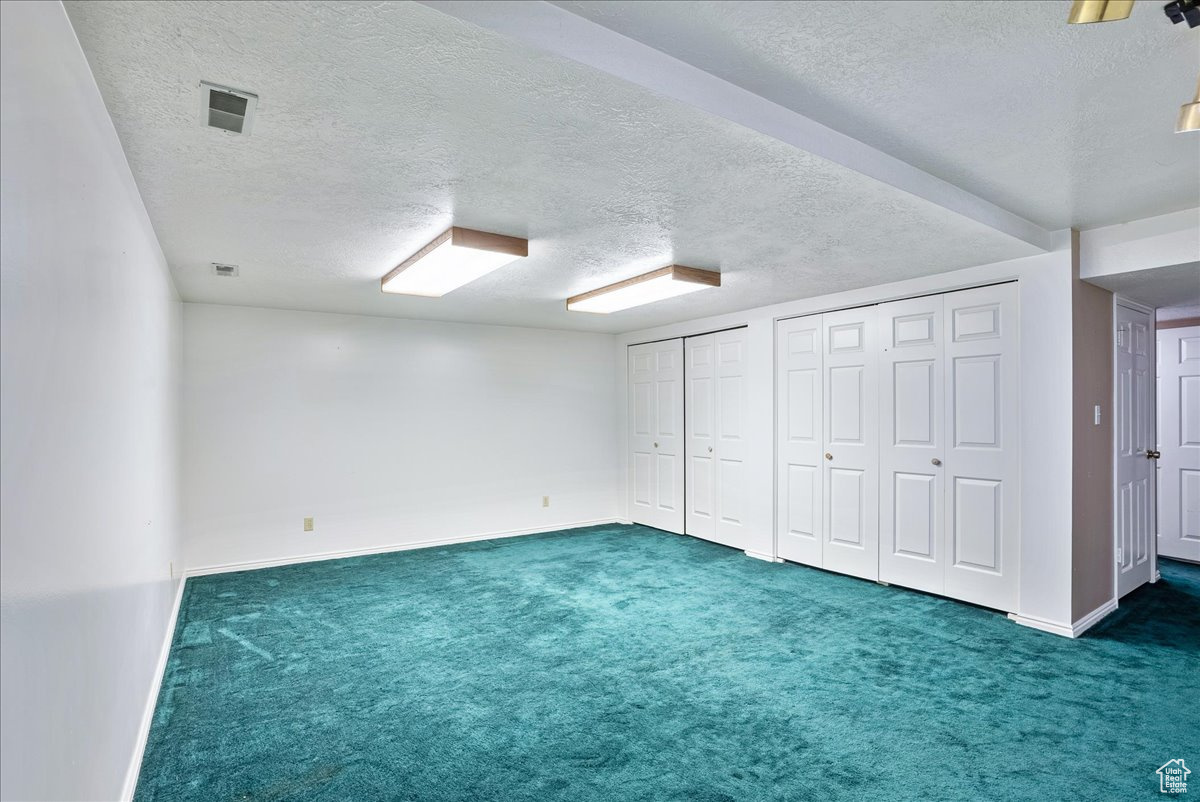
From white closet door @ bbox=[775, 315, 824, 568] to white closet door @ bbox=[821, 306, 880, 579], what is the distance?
0.08 m

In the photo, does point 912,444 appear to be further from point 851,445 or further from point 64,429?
point 64,429

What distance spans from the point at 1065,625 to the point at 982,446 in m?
1.13

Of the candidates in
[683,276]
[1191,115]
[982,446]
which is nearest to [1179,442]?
[982,446]

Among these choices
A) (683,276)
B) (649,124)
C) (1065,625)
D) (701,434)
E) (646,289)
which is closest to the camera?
(649,124)

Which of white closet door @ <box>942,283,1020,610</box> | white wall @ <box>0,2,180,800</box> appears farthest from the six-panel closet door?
white wall @ <box>0,2,180,800</box>

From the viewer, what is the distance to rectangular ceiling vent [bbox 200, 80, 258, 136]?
1710mm

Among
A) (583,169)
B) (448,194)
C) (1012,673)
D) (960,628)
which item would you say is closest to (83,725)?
(448,194)

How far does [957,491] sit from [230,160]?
4504 millimetres

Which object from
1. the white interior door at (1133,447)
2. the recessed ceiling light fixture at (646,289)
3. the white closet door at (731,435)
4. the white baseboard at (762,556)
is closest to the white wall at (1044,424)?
the white interior door at (1133,447)

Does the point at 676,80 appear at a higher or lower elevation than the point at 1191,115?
higher

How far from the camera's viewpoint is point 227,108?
1.80 m

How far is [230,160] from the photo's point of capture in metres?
2.18

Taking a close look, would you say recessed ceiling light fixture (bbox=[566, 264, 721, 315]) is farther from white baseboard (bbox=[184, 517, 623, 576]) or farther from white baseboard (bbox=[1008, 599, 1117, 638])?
white baseboard (bbox=[1008, 599, 1117, 638])

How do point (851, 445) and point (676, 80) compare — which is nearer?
point (676, 80)
